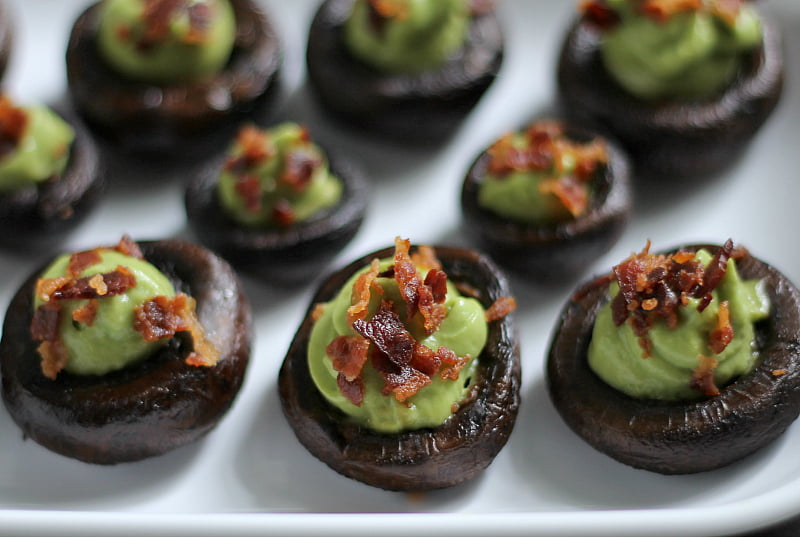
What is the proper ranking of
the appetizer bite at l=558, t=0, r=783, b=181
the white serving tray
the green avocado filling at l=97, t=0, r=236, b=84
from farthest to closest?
1. the green avocado filling at l=97, t=0, r=236, b=84
2. the appetizer bite at l=558, t=0, r=783, b=181
3. the white serving tray

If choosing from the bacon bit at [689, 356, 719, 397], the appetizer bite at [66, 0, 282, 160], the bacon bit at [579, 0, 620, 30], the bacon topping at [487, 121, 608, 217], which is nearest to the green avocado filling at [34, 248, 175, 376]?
the appetizer bite at [66, 0, 282, 160]

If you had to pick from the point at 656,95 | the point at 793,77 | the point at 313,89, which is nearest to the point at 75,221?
the point at 313,89

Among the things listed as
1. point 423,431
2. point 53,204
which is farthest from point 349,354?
point 53,204

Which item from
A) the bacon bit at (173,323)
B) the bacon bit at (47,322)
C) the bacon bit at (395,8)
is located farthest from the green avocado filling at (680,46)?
the bacon bit at (47,322)

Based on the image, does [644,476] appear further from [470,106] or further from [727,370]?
[470,106]

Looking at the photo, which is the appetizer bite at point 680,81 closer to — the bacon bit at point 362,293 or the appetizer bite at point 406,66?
the appetizer bite at point 406,66

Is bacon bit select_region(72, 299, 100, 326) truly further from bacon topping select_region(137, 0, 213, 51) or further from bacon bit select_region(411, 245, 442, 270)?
bacon topping select_region(137, 0, 213, 51)
